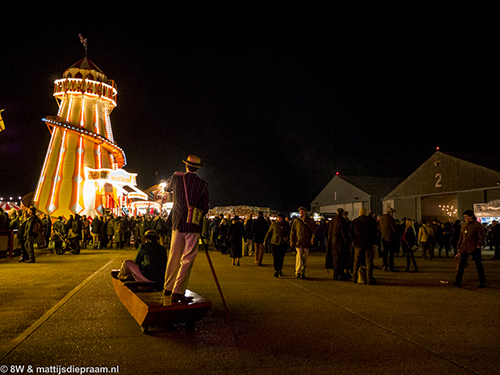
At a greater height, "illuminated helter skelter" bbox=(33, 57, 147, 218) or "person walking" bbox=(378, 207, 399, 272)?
"illuminated helter skelter" bbox=(33, 57, 147, 218)

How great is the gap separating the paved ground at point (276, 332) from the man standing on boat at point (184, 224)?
2.42 ft

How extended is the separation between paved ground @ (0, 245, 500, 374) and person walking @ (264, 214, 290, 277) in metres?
1.98

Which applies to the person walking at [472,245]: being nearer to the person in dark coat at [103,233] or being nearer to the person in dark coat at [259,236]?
the person in dark coat at [259,236]

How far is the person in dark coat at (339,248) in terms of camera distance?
1050 cm

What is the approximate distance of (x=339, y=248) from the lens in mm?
10555

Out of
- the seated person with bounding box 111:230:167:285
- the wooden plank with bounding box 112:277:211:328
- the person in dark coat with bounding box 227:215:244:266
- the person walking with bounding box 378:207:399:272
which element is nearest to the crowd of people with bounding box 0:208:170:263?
the person in dark coat with bounding box 227:215:244:266

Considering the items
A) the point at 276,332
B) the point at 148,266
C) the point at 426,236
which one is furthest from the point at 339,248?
the point at 426,236

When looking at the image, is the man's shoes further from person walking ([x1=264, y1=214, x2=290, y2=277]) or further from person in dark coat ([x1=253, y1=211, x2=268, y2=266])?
person in dark coat ([x1=253, y1=211, x2=268, y2=266])

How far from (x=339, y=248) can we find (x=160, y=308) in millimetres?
6590

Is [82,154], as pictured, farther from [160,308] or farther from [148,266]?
[160,308]

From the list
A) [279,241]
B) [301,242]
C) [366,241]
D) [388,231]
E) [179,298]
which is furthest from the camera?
[388,231]

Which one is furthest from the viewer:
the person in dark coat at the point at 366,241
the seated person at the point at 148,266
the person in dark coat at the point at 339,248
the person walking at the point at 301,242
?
the person walking at the point at 301,242

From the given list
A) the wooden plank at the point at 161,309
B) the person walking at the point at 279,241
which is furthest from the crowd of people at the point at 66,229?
the wooden plank at the point at 161,309

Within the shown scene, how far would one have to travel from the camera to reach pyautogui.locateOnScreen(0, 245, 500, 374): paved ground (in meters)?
4.18
